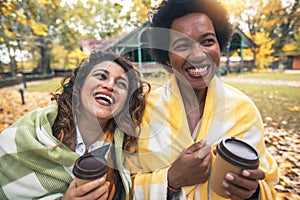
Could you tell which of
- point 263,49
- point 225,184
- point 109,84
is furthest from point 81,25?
point 263,49

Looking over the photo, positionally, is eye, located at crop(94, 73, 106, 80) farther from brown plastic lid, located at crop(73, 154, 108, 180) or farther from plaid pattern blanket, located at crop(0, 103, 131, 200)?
brown plastic lid, located at crop(73, 154, 108, 180)

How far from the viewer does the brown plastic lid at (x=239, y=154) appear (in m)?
0.93

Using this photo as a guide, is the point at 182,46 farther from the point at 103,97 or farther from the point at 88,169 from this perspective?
the point at 88,169

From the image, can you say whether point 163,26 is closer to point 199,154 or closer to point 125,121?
point 125,121

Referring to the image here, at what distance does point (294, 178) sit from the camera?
272 cm

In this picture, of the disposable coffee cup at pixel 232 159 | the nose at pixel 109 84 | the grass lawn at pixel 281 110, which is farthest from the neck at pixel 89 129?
the grass lawn at pixel 281 110

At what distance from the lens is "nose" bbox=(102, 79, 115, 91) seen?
1.36m

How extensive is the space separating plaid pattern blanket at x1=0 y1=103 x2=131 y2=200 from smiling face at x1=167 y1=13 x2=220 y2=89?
0.71m

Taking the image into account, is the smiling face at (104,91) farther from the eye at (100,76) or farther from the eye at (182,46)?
the eye at (182,46)

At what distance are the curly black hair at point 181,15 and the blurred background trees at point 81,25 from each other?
0.21 metres

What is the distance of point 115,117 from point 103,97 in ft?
0.73

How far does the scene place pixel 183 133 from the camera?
1392 mm

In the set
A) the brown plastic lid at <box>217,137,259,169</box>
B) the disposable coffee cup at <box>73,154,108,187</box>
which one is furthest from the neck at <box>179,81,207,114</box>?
the disposable coffee cup at <box>73,154,108,187</box>

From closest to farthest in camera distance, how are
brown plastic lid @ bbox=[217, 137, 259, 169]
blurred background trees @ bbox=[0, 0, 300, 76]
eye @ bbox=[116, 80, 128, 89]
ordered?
brown plastic lid @ bbox=[217, 137, 259, 169], eye @ bbox=[116, 80, 128, 89], blurred background trees @ bbox=[0, 0, 300, 76]
